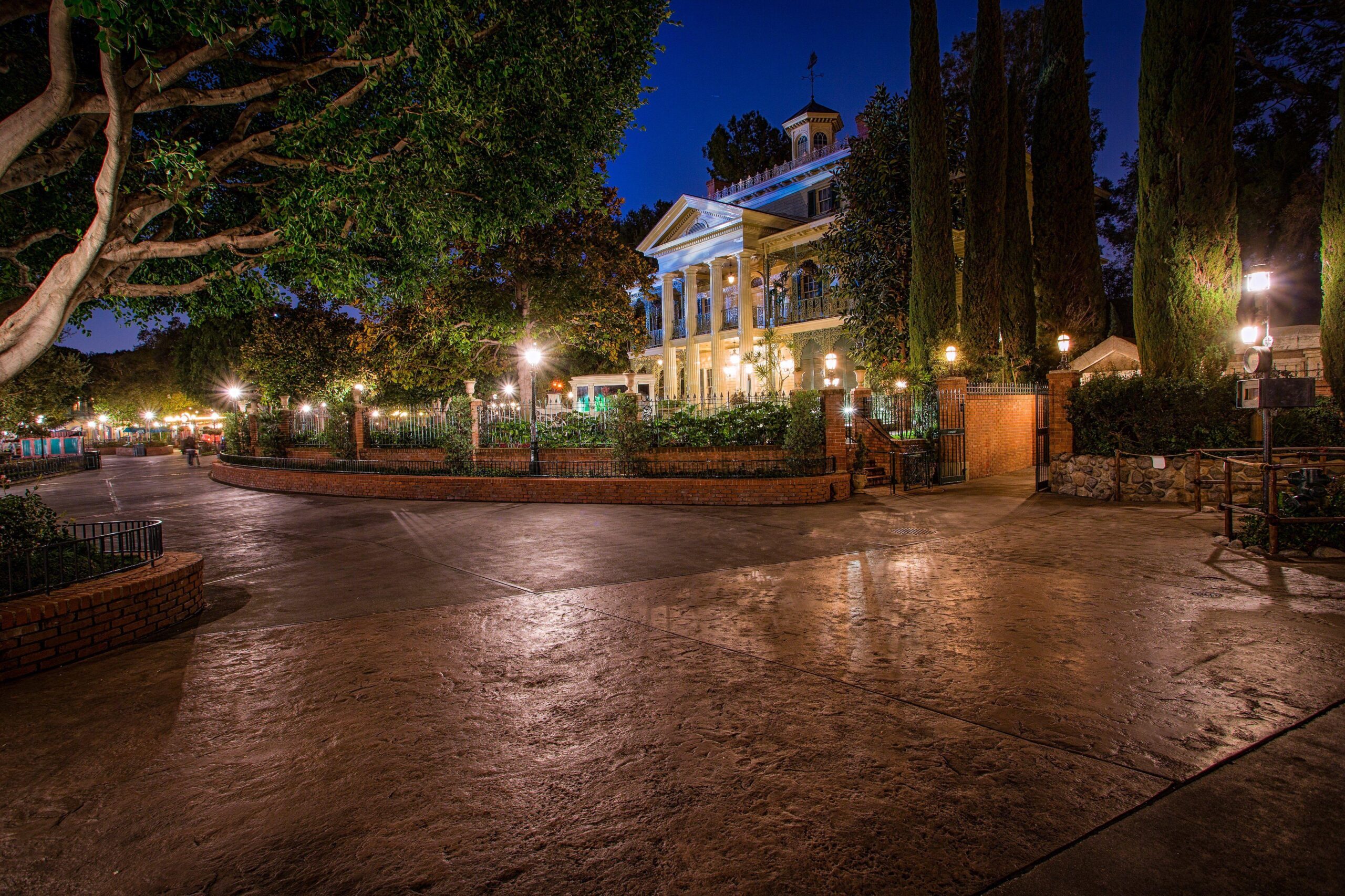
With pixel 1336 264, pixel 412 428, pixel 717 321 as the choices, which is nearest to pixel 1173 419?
pixel 1336 264

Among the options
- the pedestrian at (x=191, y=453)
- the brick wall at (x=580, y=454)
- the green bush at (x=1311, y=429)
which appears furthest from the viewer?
the pedestrian at (x=191, y=453)

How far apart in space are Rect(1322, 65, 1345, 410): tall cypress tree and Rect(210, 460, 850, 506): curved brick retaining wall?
31.8 feet

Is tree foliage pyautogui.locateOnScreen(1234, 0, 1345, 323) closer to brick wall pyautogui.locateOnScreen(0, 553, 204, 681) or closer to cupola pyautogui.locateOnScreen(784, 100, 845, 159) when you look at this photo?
cupola pyautogui.locateOnScreen(784, 100, 845, 159)

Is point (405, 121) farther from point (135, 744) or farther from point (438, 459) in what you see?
point (438, 459)

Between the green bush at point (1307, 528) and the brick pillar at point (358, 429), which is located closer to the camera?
the green bush at point (1307, 528)

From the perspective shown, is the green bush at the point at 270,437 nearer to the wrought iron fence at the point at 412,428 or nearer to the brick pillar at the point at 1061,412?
the wrought iron fence at the point at 412,428

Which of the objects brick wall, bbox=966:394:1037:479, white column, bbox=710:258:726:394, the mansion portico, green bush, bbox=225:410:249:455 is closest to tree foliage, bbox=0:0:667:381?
brick wall, bbox=966:394:1037:479

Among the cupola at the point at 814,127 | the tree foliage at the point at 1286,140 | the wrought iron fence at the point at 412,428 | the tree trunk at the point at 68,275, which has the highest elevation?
the cupola at the point at 814,127

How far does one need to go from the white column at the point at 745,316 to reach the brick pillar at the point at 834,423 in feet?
57.7

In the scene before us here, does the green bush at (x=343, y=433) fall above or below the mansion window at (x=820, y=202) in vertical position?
below

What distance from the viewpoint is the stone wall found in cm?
1105

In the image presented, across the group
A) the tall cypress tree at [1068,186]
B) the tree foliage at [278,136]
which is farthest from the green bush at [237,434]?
the tall cypress tree at [1068,186]

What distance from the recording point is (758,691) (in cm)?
399

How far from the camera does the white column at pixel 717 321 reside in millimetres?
31031
